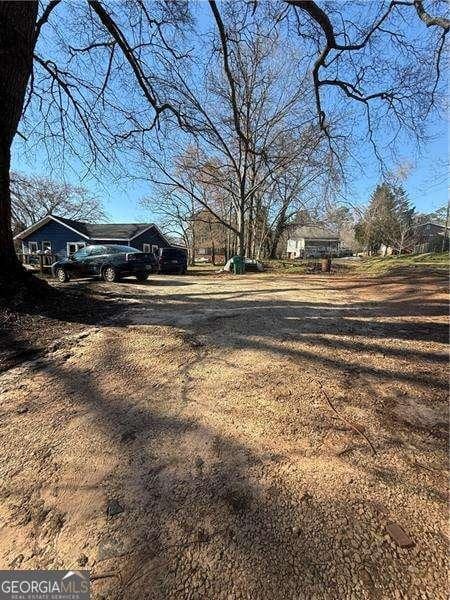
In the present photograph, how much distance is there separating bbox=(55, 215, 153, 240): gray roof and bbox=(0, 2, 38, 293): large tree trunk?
22.4 meters

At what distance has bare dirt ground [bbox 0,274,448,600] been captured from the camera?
133cm

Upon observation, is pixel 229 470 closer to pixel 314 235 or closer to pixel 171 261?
pixel 171 261

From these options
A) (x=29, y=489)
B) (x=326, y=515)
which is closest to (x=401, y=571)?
(x=326, y=515)

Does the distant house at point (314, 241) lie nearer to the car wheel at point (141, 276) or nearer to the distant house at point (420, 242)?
the distant house at point (420, 242)

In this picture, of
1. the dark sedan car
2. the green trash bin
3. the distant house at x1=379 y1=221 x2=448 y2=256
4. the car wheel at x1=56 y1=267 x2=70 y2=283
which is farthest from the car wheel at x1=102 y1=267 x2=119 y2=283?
the distant house at x1=379 y1=221 x2=448 y2=256

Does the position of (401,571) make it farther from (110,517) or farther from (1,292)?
(1,292)

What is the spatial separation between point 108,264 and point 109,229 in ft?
60.9

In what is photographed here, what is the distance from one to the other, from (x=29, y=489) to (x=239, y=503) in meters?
1.17

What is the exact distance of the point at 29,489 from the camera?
1.75m

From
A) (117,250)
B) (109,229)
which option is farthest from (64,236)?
(117,250)

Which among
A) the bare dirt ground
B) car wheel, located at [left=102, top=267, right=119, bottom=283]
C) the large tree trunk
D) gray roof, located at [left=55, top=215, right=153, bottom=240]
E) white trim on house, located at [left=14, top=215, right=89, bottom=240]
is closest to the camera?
the bare dirt ground

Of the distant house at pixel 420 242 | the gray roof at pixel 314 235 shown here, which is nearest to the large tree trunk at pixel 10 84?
the distant house at pixel 420 242

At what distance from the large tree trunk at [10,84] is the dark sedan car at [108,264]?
6.41 m

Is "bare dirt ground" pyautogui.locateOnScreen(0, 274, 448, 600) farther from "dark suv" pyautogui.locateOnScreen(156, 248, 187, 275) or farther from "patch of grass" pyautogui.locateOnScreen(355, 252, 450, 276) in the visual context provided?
"dark suv" pyautogui.locateOnScreen(156, 248, 187, 275)
